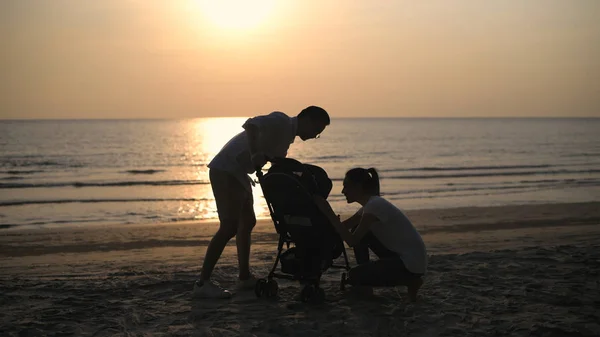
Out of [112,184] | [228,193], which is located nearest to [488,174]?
[112,184]

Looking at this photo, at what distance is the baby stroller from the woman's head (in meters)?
0.16

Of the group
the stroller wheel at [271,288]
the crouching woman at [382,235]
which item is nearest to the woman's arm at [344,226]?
the crouching woman at [382,235]

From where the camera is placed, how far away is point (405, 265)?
187 inches

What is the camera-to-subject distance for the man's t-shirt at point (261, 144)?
4.81 metres

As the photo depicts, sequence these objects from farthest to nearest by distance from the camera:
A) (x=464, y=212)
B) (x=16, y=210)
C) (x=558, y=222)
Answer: (x=16, y=210)
(x=464, y=212)
(x=558, y=222)

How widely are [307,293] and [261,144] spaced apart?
1.21 metres

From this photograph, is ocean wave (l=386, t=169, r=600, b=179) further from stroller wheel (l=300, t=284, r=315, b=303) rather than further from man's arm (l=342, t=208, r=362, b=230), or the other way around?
stroller wheel (l=300, t=284, r=315, b=303)

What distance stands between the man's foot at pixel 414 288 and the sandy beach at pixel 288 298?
0.07 meters

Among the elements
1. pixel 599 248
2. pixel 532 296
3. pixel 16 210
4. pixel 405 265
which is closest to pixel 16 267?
pixel 405 265

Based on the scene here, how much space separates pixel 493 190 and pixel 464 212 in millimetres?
7233

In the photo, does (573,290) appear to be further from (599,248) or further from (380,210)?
(599,248)

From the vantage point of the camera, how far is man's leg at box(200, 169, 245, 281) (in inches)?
198

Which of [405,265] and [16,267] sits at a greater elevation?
[405,265]

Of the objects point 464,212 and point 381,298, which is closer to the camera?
point 381,298
